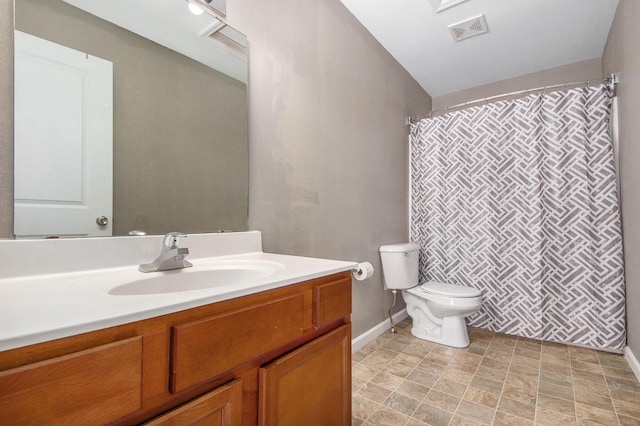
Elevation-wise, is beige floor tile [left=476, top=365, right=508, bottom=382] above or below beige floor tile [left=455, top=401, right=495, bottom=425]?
above

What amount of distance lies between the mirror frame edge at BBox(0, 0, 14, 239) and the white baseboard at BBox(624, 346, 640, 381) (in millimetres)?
2994

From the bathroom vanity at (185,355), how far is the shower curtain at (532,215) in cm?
197

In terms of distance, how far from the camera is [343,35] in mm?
2117

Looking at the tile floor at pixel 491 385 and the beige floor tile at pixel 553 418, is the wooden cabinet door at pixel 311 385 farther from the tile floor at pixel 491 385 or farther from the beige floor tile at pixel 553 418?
the beige floor tile at pixel 553 418

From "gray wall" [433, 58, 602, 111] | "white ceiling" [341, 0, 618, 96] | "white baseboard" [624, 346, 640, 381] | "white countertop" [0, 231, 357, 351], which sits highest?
"white ceiling" [341, 0, 618, 96]

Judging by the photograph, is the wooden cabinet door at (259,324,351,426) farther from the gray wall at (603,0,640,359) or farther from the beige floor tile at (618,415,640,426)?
the gray wall at (603,0,640,359)

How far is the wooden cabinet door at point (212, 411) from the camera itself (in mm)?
607

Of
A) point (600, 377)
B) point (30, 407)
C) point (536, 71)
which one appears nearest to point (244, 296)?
point (30, 407)

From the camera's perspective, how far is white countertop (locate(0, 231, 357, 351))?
472 millimetres

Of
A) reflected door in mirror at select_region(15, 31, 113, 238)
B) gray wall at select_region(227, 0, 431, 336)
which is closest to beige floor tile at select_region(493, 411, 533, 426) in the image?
gray wall at select_region(227, 0, 431, 336)

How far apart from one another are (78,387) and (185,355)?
0.17m

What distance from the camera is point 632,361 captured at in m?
1.92

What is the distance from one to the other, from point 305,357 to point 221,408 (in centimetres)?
29

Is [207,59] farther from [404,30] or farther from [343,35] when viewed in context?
[404,30]
